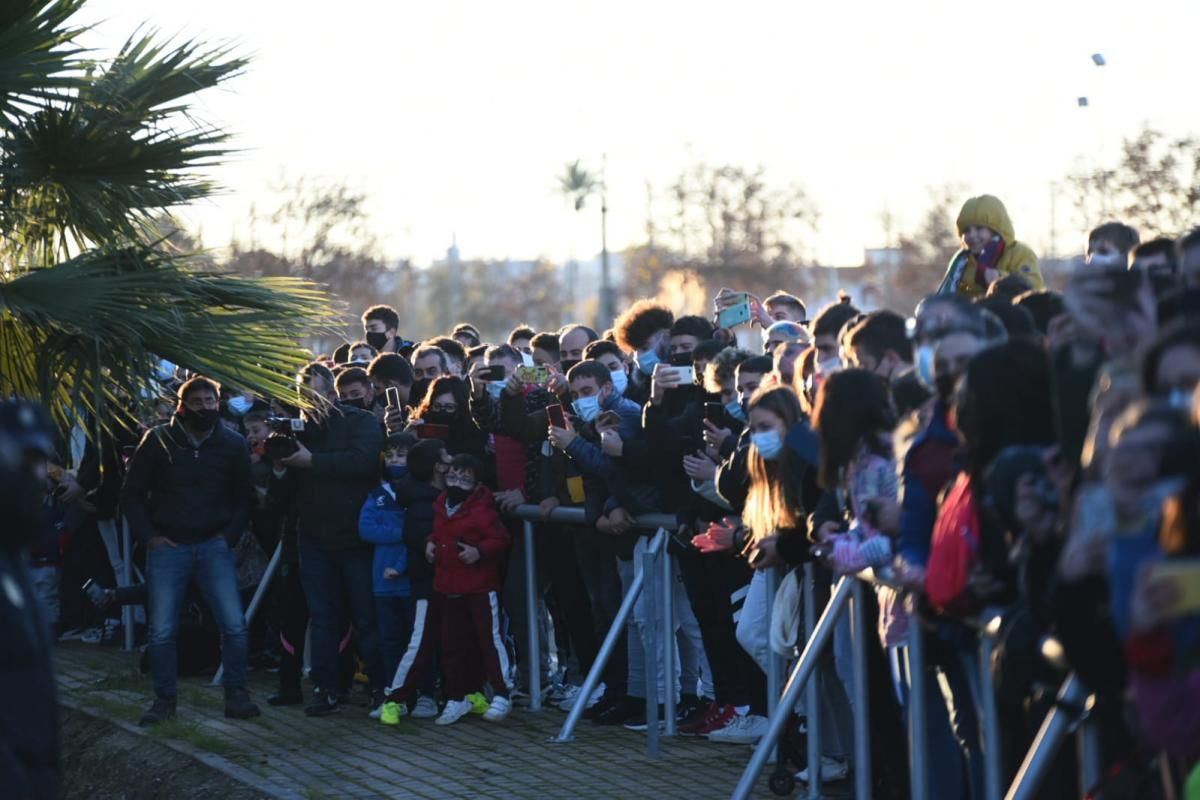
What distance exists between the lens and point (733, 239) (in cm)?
5950

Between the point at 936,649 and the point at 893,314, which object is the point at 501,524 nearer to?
the point at 893,314

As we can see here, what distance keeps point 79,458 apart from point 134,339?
15.1 ft

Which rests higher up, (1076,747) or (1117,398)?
(1117,398)

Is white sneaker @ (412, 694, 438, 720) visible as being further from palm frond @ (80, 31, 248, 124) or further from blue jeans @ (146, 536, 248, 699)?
palm frond @ (80, 31, 248, 124)

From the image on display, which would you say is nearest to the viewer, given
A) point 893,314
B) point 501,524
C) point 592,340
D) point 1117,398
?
point 1117,398

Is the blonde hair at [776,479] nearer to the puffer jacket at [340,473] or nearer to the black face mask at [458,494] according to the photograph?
the black face mask at [458,494]

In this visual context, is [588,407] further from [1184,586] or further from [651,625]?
[1184,586]

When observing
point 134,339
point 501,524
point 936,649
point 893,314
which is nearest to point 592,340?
point 501,524

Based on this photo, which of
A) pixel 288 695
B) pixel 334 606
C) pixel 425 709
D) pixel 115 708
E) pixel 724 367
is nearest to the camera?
pixel 724 367

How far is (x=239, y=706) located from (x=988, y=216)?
5341mm

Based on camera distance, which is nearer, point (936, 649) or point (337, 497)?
point (936, 649)

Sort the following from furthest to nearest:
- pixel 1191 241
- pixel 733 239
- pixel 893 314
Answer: pixel 733 239, pixel 893 314, pixel 1191 241

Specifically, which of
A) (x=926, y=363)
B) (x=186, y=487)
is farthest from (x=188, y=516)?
(x=926, y=363)

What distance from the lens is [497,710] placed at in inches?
A: 423
